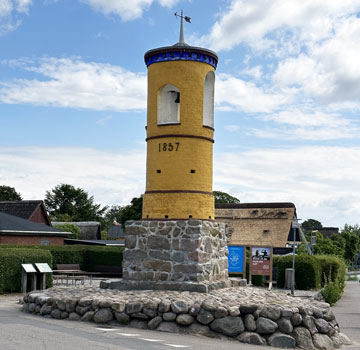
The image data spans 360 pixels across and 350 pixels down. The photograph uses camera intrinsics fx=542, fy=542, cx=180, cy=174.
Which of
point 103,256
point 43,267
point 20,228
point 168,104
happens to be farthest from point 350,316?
point 20,228

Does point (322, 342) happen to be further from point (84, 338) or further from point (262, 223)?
point (262, 223)

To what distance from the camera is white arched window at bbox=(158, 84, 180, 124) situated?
16422mm

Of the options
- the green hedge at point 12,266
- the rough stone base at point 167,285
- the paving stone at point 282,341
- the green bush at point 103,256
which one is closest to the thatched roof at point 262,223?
the green bush at point 103,256

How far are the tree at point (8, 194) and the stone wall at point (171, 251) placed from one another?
61.4m

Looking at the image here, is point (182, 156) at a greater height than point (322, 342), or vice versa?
point (182, 156)

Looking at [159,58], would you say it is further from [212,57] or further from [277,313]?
[277,313]

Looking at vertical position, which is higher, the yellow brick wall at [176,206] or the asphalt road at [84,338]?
the yellow brick wall at [176,206]

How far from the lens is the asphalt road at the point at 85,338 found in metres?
9.66

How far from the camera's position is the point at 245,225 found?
159ft

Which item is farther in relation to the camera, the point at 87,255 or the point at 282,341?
the point at 87,255

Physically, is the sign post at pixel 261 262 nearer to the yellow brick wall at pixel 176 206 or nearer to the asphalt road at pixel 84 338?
the yellow brick wall at pixel 176 206

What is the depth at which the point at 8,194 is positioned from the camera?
7400 cm

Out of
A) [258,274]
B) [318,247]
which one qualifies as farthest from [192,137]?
[318,247]

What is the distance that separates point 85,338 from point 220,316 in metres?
3.15
